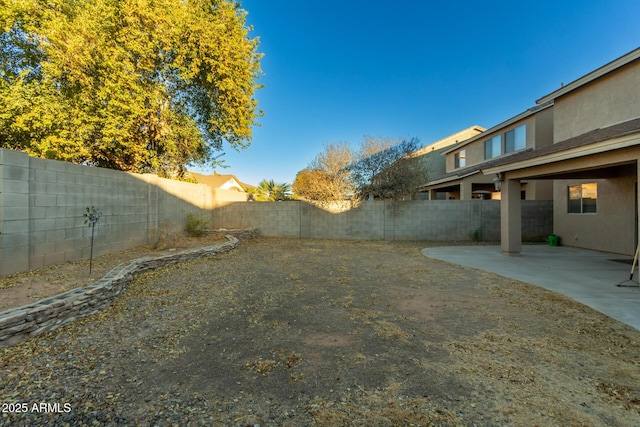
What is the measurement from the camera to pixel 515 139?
13.5 metres

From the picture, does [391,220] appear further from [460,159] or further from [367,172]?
[460,159]

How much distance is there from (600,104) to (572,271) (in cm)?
601

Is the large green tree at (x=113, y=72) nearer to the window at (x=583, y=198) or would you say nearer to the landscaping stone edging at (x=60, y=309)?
the landscaping stone edging at (x=60, y=309)

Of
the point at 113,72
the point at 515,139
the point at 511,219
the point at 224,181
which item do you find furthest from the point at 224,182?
the point at 511,219

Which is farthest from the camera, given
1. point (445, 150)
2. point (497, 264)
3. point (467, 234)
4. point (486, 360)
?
point (445, 150)

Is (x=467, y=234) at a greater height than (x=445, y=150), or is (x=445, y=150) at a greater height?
(x=445, y=150)

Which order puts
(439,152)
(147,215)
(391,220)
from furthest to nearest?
(439,152) → (391,220) → (147,215)

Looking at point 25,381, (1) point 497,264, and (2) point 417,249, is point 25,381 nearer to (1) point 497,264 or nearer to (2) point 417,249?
(1) point 497,264

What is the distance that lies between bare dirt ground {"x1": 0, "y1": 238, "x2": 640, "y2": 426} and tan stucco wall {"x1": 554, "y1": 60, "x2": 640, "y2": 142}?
7.32 metres

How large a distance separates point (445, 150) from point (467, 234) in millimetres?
9195

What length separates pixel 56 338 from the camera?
10.6 feet

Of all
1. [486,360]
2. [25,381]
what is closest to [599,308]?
[486,360]

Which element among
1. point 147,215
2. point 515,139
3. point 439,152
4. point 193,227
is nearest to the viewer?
point 147,215

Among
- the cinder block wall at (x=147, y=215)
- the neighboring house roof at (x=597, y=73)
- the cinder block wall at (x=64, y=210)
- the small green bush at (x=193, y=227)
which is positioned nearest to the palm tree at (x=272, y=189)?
the cinder block wall at (x=147, y=215)
